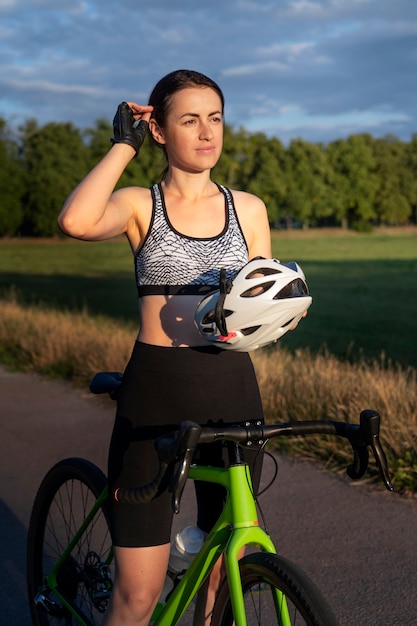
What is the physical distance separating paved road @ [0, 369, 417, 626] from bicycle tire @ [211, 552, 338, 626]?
1404 millimetres

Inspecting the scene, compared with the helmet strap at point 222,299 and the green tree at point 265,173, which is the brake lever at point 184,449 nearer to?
the helmet strap at point 222,299

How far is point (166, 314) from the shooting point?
2.50 m

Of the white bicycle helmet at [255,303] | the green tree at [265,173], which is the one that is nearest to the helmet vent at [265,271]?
the white bicycle helmet at [255,303]

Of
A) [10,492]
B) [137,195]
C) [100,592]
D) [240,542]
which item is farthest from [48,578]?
[10,492]

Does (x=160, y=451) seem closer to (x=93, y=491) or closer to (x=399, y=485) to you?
(x=93, y=491)

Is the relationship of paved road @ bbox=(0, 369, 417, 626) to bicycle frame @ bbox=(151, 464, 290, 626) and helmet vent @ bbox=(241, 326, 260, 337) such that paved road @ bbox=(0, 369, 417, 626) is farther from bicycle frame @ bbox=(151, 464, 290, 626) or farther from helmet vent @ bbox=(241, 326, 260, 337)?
helmet vent @ bbox=(241, 326, 260, 337)

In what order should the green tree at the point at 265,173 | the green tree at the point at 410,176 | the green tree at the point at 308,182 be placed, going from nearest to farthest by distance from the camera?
the green tree at the point at 265,173, the green tree at the point at 308,182, the green tree at the point at 410,176

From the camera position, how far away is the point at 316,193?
85438mm

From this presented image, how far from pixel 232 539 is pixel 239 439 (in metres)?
0.25

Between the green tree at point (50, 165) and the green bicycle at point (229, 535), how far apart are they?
2077 centimetres

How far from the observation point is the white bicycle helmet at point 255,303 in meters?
2.06

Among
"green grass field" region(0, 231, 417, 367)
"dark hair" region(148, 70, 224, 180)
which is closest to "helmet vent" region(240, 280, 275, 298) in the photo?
"dark hair" region(148, 70, 224, 180)

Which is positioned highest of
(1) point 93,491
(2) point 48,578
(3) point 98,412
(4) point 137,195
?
(4) point 137,195

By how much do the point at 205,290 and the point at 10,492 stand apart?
3324 mm
